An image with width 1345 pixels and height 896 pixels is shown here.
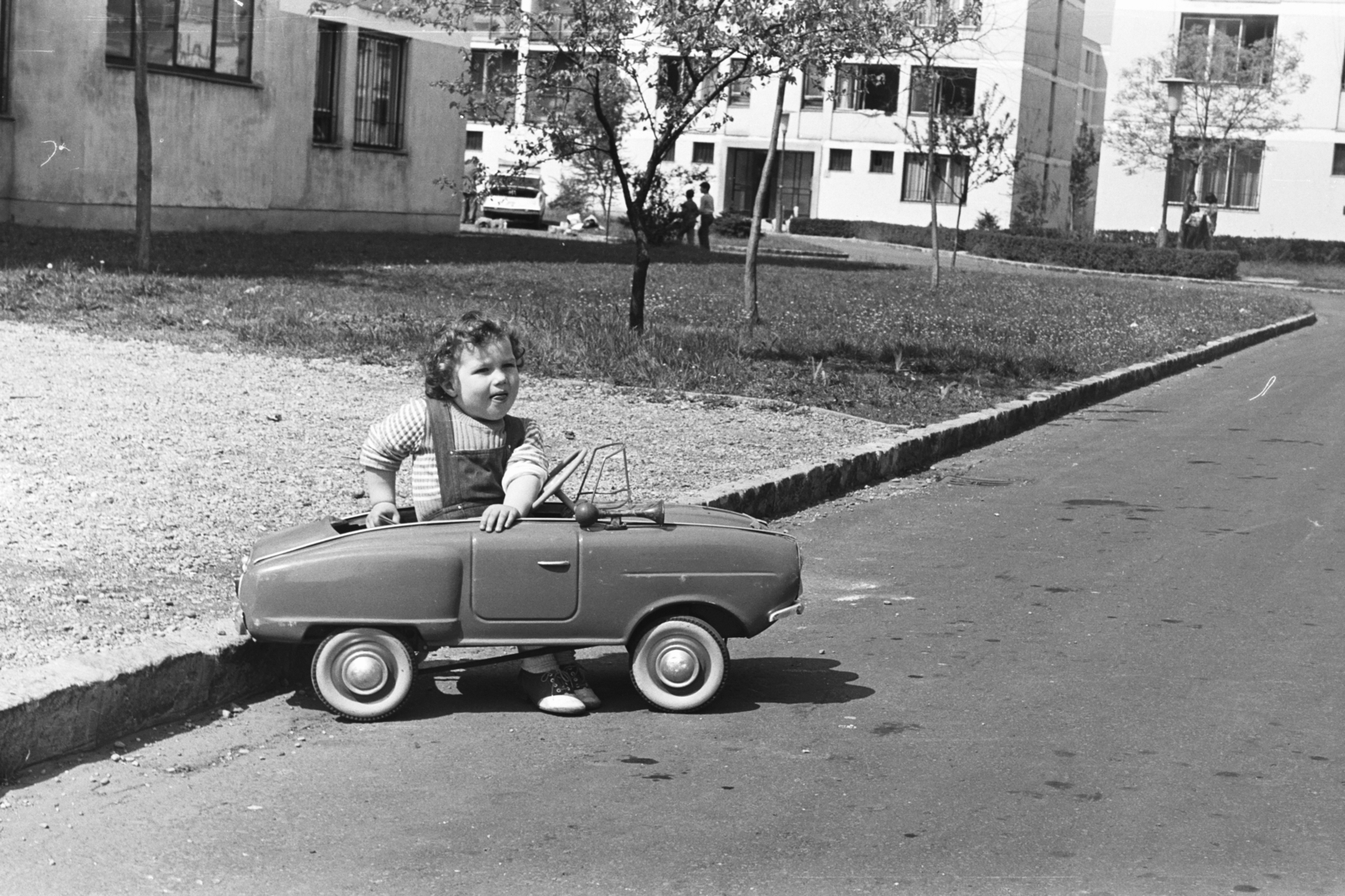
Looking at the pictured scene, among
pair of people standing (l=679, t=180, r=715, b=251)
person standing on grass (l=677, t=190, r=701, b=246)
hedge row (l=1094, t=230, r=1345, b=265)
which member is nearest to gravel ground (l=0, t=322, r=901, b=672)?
pair of people standing (l=679, t=180, r=715, b=251)

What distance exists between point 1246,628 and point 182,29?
2309 centimetres

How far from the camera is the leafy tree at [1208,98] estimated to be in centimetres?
5184

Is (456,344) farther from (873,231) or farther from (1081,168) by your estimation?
(1081,168)

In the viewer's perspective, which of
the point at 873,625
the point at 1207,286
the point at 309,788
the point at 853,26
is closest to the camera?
the point at 309,788

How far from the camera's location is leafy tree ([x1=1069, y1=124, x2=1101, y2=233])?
63.6 m

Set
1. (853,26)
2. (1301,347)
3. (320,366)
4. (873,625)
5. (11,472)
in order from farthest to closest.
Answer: (1301,347) → (853,26) → (320,366) → (11,472) → (873,625)

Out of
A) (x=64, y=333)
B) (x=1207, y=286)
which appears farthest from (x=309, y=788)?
(x=1207, y=286)

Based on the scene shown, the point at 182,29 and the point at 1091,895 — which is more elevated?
the point at 182,29

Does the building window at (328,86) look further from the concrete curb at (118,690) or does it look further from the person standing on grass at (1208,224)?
the person standing on grass at (1208,224)

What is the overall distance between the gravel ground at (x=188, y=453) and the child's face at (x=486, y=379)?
1058 millimetres

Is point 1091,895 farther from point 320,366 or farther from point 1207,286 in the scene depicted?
point 1207,286

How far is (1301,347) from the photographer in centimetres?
2383

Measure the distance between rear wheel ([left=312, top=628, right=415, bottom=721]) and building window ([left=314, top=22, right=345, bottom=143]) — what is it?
1045 inches

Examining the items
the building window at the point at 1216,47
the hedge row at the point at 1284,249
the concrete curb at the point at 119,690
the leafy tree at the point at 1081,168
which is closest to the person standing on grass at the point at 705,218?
the hedge row at the point at 1284,249
